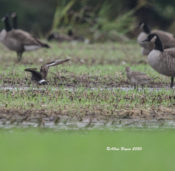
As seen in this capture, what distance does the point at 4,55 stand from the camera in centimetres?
1769


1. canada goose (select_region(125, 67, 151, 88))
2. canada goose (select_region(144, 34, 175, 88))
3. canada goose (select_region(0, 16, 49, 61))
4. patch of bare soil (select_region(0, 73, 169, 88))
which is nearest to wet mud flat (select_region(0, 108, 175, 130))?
canada goose (select_region(144, 34, 175, 88))

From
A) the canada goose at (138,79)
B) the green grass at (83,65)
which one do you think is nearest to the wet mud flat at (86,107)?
the canada goose at (138,79)

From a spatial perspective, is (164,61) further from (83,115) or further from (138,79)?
(83,115)

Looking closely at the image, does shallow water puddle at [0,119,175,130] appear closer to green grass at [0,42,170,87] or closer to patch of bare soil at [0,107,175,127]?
patch of bare soil at [0,107,175,127]

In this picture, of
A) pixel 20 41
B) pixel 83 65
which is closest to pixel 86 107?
pixel 83 65

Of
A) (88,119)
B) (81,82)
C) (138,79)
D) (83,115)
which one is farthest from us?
(81,82)

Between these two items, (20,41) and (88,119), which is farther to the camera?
(20,41)

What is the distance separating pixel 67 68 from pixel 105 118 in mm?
5876

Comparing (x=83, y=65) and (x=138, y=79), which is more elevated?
(x=83, y=65)

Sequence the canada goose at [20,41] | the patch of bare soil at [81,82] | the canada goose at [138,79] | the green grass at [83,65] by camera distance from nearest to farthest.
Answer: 1. the canada goose at [138,79]
2. the patch of bare soil at [81,82]
3. the green grass at [83,65]
4. the canada goose at [20,41]

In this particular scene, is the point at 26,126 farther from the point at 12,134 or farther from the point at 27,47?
the point at 27,47

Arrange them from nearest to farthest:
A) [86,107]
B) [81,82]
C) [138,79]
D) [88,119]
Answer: [88,119] < [86,107] < [138,79] < [81,82]

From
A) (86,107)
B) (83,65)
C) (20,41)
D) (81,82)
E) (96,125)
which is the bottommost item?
(96,125)

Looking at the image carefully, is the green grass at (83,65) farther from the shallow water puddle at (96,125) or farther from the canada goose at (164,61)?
the shallow water puddle at (96,125)
